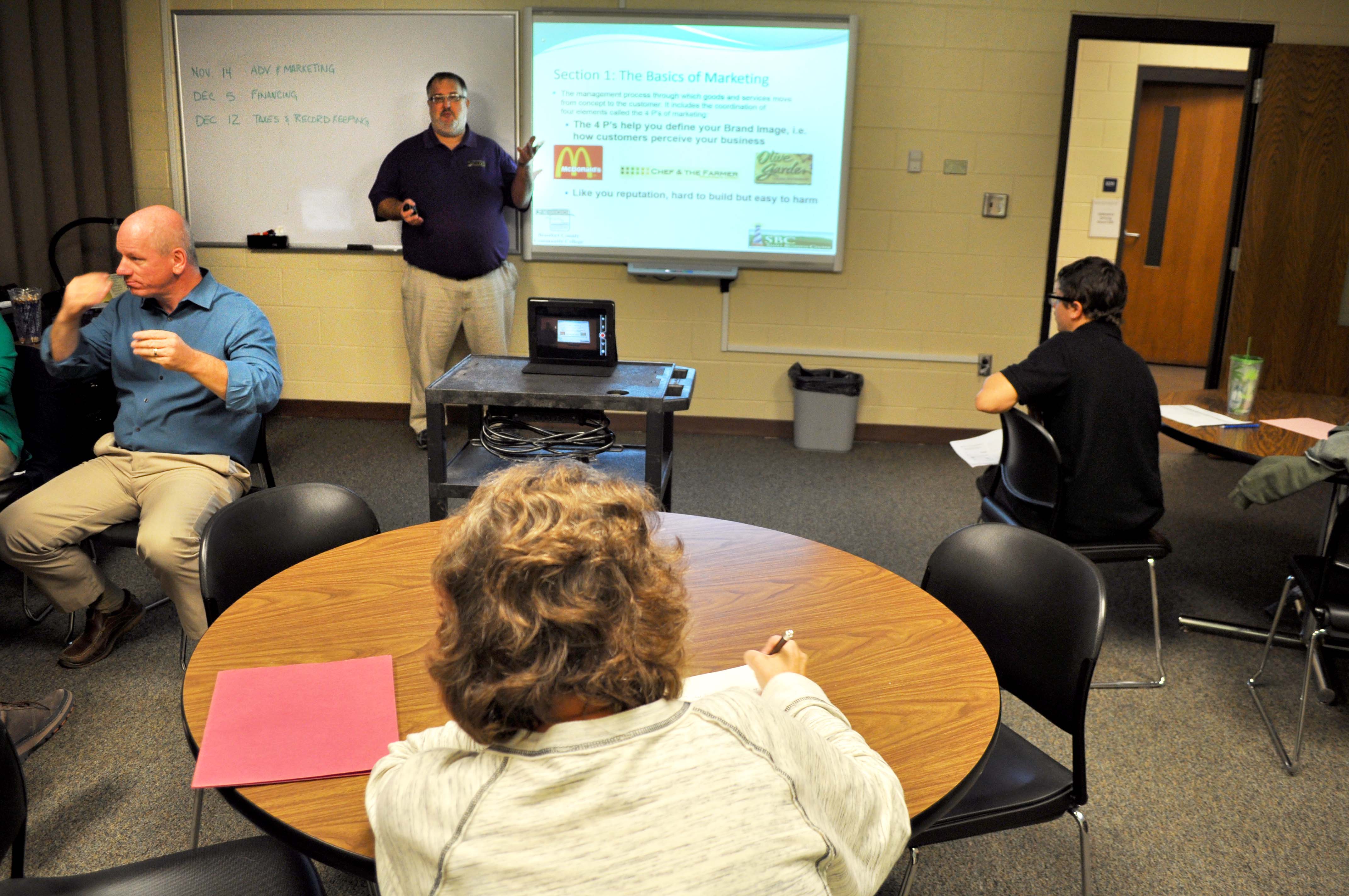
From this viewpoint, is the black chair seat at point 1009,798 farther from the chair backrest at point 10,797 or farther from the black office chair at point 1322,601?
the chair backrest at point 10,797

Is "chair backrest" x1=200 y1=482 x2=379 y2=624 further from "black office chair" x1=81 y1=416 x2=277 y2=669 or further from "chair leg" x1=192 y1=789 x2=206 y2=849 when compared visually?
"black office chair" x1=81 y1=416 x2=277 y2=669

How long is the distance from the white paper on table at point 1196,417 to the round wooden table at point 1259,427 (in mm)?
28

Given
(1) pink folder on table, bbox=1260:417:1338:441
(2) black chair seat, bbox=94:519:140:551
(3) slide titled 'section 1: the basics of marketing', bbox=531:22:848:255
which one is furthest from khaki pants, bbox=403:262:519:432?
(1) pink folder on table, bbox=1260:417:1338:441

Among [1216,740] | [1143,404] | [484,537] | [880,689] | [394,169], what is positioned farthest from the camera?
[394,169]

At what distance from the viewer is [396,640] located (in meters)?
1.50

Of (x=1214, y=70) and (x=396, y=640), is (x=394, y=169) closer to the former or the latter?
(x=396, y=640)

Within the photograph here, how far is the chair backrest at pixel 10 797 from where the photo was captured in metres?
1.31

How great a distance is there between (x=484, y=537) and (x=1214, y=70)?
742 centimetres

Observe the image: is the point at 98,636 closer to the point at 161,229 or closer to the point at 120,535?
the point at 120,535

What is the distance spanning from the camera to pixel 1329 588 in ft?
7.68

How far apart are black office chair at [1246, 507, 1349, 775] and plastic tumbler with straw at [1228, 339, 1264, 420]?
640 millimetres

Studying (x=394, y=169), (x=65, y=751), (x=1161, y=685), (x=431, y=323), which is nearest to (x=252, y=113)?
(x=394, y=169)

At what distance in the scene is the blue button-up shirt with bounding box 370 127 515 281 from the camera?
464cm

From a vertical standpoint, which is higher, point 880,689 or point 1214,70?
point 1214,70
